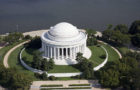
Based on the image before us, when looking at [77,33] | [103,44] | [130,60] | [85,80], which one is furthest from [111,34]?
[85,80]

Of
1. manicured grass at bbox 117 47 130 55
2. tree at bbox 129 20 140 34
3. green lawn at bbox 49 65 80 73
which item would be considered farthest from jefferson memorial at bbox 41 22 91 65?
tree at bbox 129 20 140 34

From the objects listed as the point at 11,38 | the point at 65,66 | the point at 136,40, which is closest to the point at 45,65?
the point at 65,66

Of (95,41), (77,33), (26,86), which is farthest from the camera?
(95,41)

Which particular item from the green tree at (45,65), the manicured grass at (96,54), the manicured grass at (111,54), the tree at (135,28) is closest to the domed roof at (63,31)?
the manicured grass at (96,54)

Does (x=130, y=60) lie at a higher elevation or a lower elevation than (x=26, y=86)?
higher

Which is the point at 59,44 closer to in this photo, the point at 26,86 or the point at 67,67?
the point at 67,67
